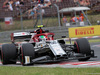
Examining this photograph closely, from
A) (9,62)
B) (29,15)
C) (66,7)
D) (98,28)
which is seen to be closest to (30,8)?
(29,15)

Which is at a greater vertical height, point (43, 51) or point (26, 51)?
point (26, 51)

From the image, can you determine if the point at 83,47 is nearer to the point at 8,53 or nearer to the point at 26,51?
the point at 26,51

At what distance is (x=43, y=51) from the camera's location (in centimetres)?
945

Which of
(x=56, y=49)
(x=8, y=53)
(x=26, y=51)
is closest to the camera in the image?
(x=26, y=51)

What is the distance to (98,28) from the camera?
2150 centimetres

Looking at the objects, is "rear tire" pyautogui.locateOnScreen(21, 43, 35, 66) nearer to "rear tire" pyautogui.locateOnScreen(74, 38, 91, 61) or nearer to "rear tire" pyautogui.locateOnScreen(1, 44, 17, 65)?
"rear tire" pyautogui.locateOnScreen(1, 44, 17, 65)

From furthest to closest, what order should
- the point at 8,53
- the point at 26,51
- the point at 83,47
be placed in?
the point at 83,47, the point at 8,53, the point at 26,51

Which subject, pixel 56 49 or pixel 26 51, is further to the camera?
pixel 56 49

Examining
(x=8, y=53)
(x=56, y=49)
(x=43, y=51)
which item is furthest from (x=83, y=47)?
(x=8, y=53)

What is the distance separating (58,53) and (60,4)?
51.6ft

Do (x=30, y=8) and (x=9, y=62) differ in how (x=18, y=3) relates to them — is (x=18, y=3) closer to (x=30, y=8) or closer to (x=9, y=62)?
(x=30, y=8)

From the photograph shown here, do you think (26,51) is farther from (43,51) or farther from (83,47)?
(83,47)

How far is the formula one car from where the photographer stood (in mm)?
8766

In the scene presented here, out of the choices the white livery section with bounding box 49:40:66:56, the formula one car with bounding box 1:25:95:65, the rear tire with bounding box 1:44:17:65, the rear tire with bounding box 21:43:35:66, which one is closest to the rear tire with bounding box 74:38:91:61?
the formula one car with bounding box 1:25:95:65
